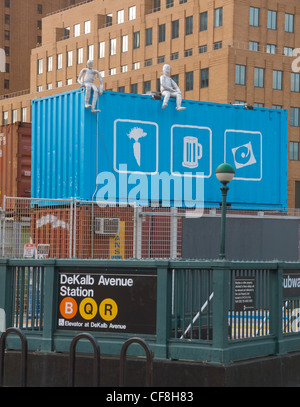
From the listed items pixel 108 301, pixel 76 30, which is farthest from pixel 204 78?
pixel 108 301

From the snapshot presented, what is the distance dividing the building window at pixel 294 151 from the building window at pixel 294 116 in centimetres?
180

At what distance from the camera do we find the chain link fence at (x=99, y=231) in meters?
17.3

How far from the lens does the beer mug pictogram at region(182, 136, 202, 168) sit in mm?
20594

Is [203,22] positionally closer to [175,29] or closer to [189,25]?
[189,25]

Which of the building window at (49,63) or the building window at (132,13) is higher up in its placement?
the building window at (132,13)

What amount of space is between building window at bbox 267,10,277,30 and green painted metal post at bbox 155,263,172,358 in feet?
226

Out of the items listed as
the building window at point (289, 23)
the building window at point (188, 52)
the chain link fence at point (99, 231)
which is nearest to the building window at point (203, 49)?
the building window at point (188, 52)

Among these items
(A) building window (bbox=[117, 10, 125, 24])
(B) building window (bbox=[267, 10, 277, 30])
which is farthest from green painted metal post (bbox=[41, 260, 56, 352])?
(A) building window (bbox=[117, 10, 125, 24])

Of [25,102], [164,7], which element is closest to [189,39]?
[164,7]

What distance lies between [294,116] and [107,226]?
60.6 m

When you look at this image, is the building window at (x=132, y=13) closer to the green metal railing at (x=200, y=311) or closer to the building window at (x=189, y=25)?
the building window at (x=189, y=25)

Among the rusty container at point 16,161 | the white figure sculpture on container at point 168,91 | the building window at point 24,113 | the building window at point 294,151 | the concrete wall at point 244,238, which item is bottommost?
the concrete wall at point 244,238
